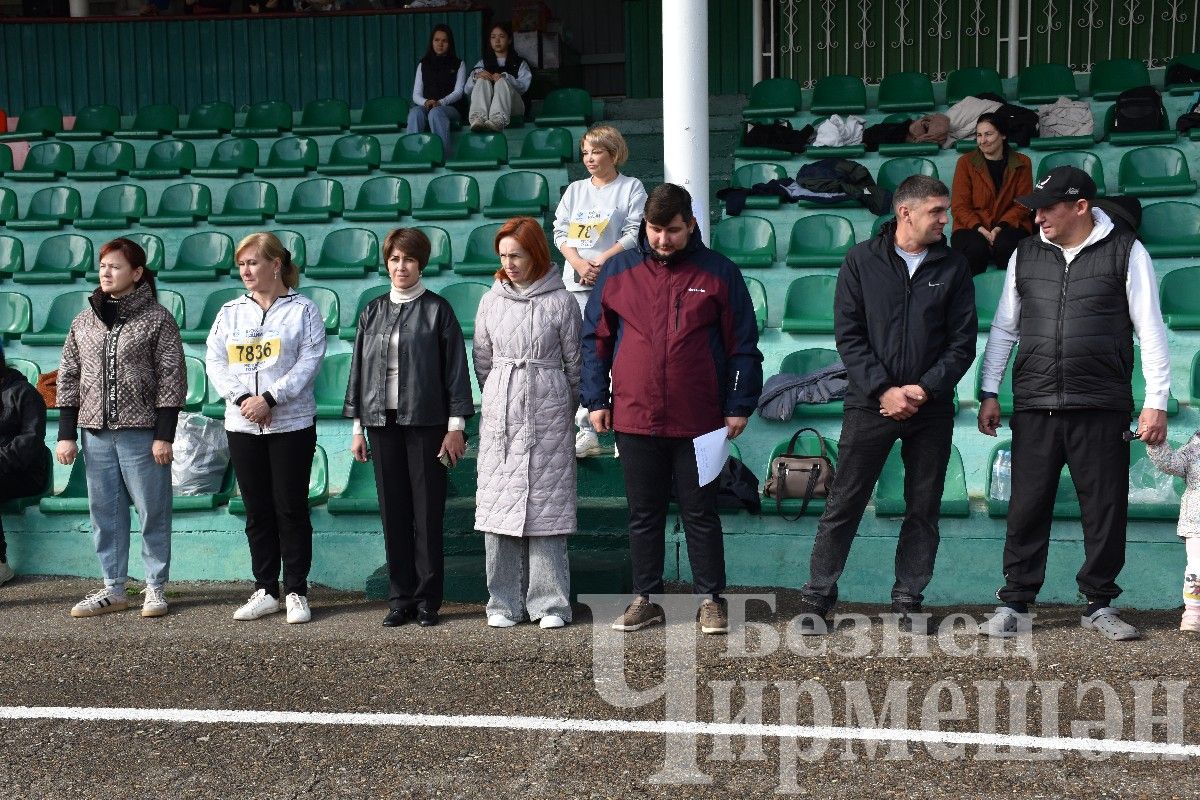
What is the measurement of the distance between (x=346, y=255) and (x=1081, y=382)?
5798mm

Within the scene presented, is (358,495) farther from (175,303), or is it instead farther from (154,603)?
(175,303)

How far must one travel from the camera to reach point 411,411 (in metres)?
4.98

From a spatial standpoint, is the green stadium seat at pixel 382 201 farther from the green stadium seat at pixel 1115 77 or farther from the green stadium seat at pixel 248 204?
the green stadium seat at pixel 1115 77

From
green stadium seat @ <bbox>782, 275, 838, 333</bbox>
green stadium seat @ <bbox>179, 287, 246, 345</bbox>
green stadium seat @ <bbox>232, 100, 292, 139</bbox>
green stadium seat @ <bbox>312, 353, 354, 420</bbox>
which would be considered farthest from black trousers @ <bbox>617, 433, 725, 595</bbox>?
green stadium seat @ <bbox>232, 100, 292, 139</bbox>

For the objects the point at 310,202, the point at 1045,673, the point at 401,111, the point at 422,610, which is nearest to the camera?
the point at 1045,673

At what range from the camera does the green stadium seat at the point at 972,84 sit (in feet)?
34.1

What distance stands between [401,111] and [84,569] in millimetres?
6337

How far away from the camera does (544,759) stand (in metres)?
3.67

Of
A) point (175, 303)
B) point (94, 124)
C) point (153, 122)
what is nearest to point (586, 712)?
point (175, 303)

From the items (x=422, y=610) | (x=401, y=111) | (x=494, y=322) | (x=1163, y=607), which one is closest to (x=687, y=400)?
(x=494, y=322)

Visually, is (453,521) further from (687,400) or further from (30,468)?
(30,468)

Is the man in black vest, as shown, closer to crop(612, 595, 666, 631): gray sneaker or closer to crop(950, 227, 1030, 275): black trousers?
crop(612, 595, 666, 631): gray sneaker

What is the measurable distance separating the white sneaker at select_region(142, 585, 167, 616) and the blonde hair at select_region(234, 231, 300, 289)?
4.52 feet

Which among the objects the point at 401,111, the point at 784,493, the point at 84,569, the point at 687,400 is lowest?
the point at 84,569
